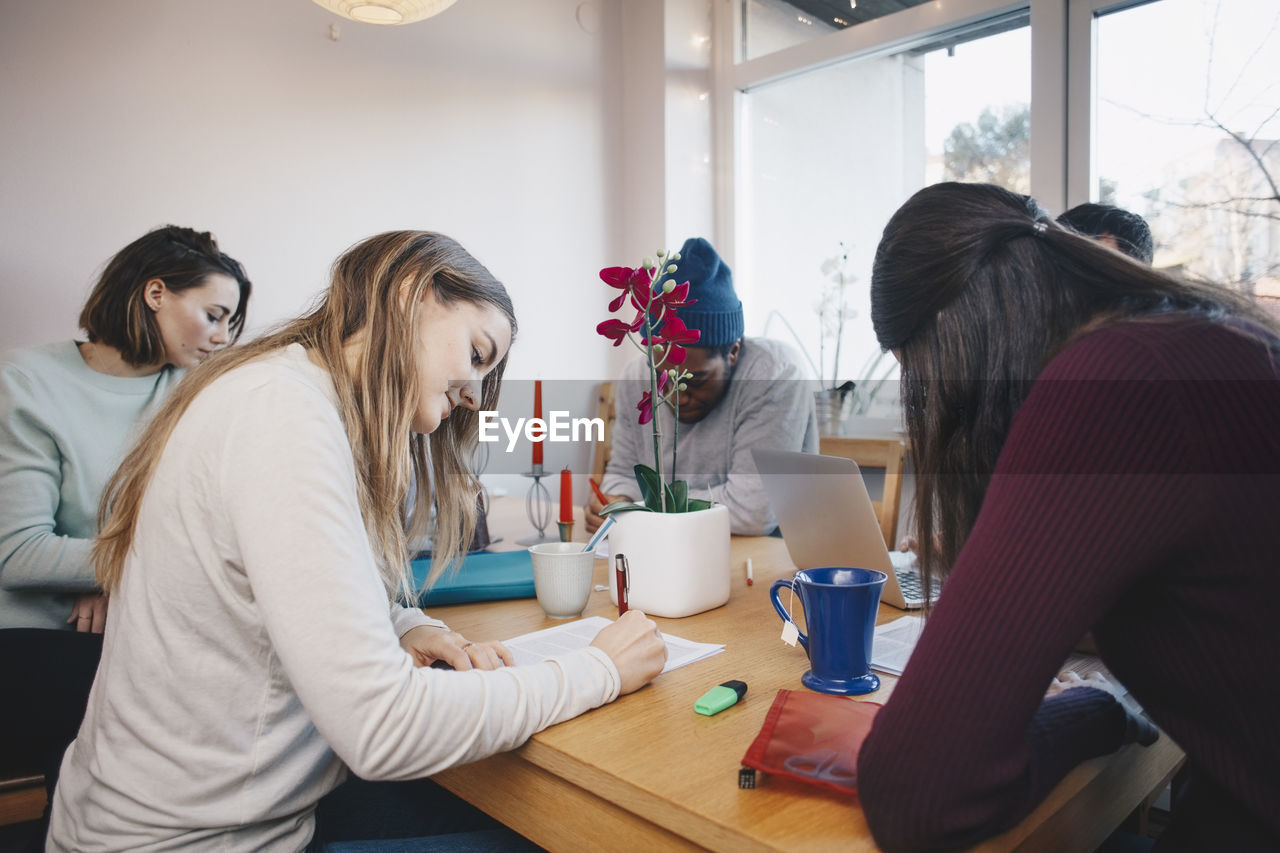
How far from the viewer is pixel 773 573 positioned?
1.46 m

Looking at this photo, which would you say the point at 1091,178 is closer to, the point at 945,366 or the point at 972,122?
the point at 972,122

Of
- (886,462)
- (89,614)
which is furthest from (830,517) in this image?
(89,614)

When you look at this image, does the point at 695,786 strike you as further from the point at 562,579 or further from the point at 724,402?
the point at 724,402

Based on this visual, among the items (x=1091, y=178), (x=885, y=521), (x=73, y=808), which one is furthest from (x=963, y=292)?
(x=1091, y=178)

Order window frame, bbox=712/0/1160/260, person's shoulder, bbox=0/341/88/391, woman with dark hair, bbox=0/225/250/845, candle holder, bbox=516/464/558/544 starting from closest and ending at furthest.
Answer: woman with dark hair, bbox=0/225/250/845
person's shoulder, bbox=0/341/88/391
candle holder, bbox=516/464/558/544
window frame, bbox=712/0/1160/260

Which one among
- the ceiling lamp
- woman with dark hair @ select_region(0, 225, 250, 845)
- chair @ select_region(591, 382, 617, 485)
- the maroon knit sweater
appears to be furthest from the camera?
chair @ select_region(591, 382, 617, 485)

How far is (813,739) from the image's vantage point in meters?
0.74

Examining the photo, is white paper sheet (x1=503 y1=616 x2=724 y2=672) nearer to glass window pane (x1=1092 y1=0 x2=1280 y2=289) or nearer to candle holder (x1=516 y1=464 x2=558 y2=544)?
candle holder (x1=516 y1=464 x2=558 y2=544)

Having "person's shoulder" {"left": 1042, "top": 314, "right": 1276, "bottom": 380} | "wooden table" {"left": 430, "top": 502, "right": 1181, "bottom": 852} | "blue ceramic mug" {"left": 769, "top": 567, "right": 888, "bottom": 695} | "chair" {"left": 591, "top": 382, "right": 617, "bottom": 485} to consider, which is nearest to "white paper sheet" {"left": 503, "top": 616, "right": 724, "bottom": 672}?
"wooden table" {"left": 430, "top": 502, "right": 1181, "bottom": 852}

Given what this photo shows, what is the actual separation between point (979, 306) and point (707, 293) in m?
1.35

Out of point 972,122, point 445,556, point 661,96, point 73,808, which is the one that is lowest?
point 73,808

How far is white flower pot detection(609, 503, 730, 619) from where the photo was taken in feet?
3.85

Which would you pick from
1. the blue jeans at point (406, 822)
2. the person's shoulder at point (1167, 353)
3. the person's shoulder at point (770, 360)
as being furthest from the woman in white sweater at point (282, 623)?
the person's shoulder at point (770, 360)

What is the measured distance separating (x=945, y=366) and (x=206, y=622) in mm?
743
